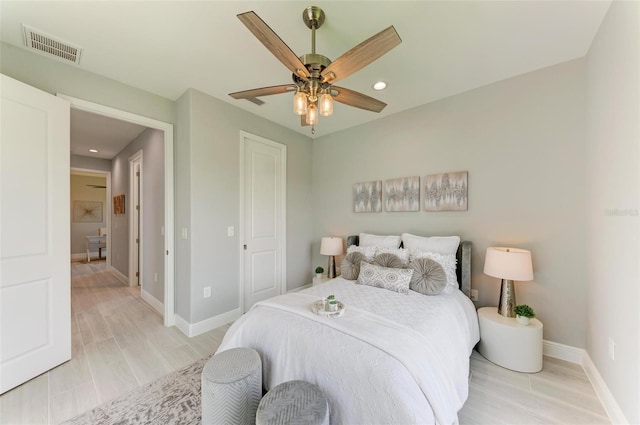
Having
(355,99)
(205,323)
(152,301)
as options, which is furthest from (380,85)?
(152,301)

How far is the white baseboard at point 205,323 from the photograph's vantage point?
2697 millimetres

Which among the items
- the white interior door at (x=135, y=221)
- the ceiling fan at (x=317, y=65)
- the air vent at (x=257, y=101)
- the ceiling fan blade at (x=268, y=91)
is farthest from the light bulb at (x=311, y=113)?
the white interior door at (x=135, y=221)

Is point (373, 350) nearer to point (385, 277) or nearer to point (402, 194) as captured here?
point (385, 277)

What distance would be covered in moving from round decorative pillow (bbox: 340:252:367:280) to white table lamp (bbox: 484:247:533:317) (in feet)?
4.00

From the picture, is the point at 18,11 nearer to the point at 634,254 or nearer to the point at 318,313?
the point at 318,313

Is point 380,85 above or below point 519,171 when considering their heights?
above

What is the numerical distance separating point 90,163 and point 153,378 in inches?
219

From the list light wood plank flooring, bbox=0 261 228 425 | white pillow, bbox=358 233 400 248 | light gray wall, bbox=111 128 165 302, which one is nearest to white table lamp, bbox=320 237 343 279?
white pillow, bbox=358 233 400 248

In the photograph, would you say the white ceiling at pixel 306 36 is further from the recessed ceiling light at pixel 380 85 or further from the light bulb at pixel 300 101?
the light bulb at pixel 300 101

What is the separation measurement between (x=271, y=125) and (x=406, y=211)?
2.29 meters

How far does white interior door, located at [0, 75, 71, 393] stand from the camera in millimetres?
1825

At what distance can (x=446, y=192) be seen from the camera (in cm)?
279

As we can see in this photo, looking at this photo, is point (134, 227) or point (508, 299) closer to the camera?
point (508, 299)

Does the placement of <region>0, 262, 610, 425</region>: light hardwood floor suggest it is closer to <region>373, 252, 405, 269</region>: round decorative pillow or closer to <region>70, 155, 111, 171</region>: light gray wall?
<region>373, 252, 405, 269</region>: round decorative pillow
